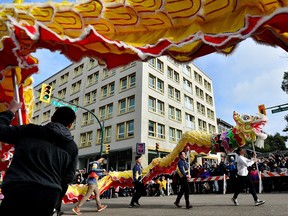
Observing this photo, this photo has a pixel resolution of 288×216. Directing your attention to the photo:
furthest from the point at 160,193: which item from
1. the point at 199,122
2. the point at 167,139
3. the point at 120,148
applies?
the point at 199,122

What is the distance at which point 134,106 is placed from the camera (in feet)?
101

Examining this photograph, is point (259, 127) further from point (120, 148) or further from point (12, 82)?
point (120, 148)

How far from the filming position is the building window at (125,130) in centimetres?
3034

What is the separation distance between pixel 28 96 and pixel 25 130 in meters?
3.64

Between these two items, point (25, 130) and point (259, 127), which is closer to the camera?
point (25, 130)

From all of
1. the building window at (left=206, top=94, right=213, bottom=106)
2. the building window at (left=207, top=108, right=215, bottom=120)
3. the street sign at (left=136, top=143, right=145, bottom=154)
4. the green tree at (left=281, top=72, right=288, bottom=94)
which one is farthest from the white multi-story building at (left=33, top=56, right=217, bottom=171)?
the green tree at (left=281, top=72, right=288, bottom=94)

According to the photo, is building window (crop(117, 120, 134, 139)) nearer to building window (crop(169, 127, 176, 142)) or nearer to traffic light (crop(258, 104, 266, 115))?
building window (crop(169, 127, 176, 142))

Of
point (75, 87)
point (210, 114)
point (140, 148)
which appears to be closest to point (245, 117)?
point (140, 148)

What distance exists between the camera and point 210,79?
48.8 metres

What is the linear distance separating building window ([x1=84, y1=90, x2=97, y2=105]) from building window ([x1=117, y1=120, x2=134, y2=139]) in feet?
23.2

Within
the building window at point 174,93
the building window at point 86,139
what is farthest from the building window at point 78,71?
the building window at point 174,93

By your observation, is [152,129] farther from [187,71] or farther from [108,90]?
[187,71]

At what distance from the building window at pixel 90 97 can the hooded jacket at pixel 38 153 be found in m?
34.7

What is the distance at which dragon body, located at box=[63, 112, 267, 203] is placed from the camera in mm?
10438
